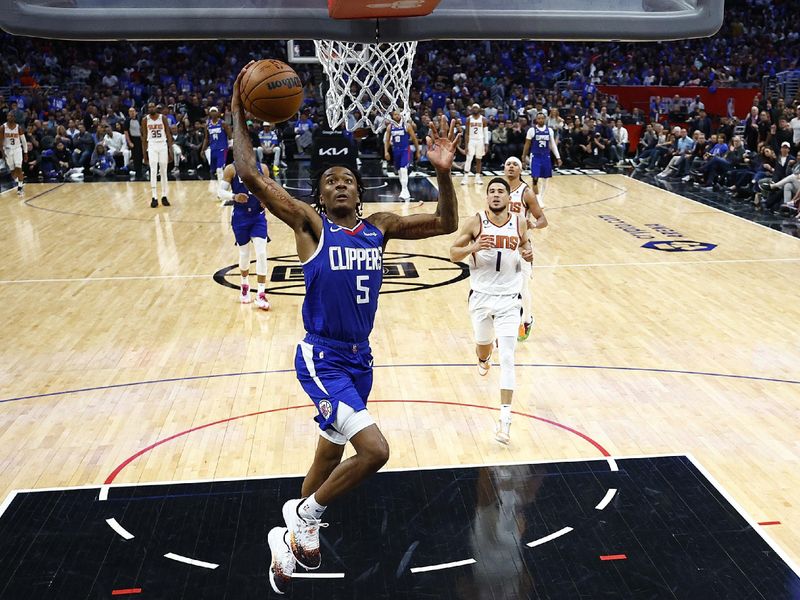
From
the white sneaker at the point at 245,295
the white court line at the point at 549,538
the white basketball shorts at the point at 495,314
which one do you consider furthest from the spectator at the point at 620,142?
the white court line at the point at 549,538

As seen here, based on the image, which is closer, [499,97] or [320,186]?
[320,186]

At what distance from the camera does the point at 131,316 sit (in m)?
9.09

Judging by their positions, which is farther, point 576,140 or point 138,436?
point 576,140

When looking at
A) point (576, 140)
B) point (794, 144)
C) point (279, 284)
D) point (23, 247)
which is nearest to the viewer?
point (279, 284)

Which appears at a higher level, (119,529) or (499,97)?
(499,97)

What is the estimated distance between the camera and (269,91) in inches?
166

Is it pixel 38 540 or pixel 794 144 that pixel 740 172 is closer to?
pixel 794 144

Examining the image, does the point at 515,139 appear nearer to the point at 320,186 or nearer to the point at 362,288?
the point at 320,186

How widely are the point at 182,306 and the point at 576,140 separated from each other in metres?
14.8

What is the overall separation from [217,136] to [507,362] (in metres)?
11.5

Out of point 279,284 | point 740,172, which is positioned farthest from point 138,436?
point 740,172

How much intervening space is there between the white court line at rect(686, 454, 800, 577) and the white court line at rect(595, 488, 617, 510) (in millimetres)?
594

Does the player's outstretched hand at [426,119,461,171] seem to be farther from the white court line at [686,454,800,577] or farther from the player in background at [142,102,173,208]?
the player in background at [142,102,173,208]

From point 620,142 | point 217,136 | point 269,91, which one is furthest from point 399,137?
point 269,91
